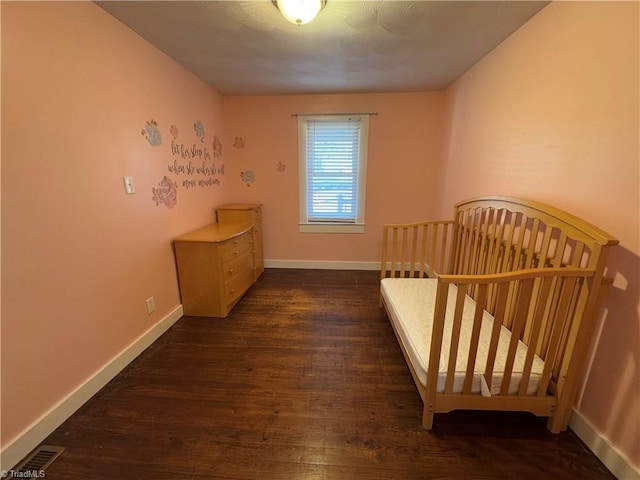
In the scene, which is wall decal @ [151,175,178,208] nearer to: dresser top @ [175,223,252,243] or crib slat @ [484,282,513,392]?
dresser top @ [175,223,252,243]

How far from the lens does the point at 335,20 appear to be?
66.9 inches

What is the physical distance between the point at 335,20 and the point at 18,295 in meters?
2.21

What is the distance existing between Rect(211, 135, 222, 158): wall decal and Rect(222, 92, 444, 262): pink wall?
204 mm

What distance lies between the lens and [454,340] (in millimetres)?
1263

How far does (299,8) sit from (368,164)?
2101 mm

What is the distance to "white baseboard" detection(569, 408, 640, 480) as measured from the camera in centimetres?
114

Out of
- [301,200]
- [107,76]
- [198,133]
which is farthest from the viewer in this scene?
[301,200]

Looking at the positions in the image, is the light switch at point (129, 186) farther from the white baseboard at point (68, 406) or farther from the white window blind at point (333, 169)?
the white window blind at point (333, 169)

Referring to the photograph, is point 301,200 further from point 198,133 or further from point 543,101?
point 543,101

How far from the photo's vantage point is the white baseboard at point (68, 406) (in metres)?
1.22

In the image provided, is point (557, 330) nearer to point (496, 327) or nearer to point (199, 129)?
point (496, 327)

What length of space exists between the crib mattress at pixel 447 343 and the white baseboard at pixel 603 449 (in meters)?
0.26

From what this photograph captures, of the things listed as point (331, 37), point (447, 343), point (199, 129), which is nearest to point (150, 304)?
point (199, 129)

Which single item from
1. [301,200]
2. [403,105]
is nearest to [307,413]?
[301,200]
